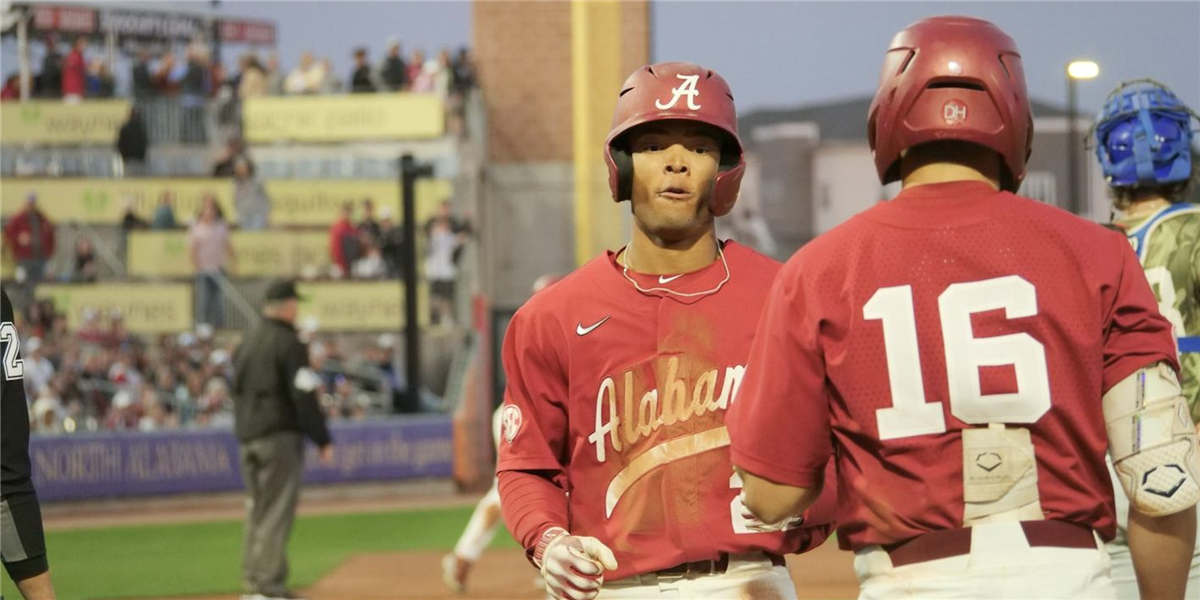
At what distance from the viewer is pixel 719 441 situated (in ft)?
11.5

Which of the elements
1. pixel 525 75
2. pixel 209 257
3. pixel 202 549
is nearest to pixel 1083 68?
pixel 202 549

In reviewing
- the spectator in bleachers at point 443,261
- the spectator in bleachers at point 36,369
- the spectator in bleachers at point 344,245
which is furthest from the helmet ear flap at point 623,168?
the spectator in bleachers at point 344,245

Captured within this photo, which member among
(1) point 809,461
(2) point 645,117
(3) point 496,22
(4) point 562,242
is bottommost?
(4) point 562,242

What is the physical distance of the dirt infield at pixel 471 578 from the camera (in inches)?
400

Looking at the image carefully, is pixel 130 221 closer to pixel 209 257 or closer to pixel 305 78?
pixel 209 257

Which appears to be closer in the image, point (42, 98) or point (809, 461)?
point (809, 461)

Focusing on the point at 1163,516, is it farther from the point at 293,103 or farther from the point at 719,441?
the point at 293,103

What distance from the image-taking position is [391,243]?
21.9 metres

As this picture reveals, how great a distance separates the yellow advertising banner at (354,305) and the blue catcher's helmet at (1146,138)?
18410 millimetres

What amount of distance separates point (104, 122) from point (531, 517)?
907 inches

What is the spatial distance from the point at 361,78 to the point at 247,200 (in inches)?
155

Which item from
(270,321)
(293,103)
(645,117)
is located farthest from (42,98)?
(645,117)

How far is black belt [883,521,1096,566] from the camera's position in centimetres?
242

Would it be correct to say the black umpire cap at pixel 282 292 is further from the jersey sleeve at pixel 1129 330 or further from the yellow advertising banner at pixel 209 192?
the yellow advertising banner at pixel 209 192
